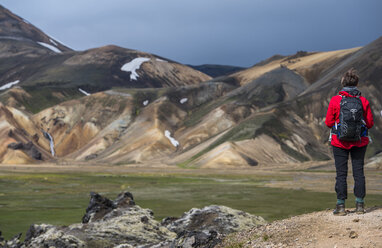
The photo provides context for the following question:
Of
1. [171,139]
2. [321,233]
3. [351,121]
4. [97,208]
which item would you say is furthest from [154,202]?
[171,139]

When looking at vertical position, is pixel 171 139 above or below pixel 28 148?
above

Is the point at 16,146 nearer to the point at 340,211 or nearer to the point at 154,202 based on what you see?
the point at 154,202

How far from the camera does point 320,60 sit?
182 m

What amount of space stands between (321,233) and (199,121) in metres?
153

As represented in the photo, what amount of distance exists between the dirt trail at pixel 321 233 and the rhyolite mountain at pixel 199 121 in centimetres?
10696

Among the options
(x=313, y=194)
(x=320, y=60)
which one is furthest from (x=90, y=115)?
(x=313, y=194)

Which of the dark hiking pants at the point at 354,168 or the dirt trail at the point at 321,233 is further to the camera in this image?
the dark hiking pants at the point at 354,168

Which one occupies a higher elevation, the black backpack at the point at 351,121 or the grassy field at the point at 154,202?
the black backpack at the point at 351,121

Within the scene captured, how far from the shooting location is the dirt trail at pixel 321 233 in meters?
9.89

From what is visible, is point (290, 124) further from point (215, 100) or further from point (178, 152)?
point (215, 100)

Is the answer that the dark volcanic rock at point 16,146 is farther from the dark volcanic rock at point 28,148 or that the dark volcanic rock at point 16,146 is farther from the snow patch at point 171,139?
the snow patch at point 171,139

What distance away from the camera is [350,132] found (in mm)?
Answer: 11547

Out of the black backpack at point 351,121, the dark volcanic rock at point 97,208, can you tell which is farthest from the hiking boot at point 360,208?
the dark volcanic rock at point 97,208

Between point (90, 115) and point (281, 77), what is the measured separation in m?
64.3
